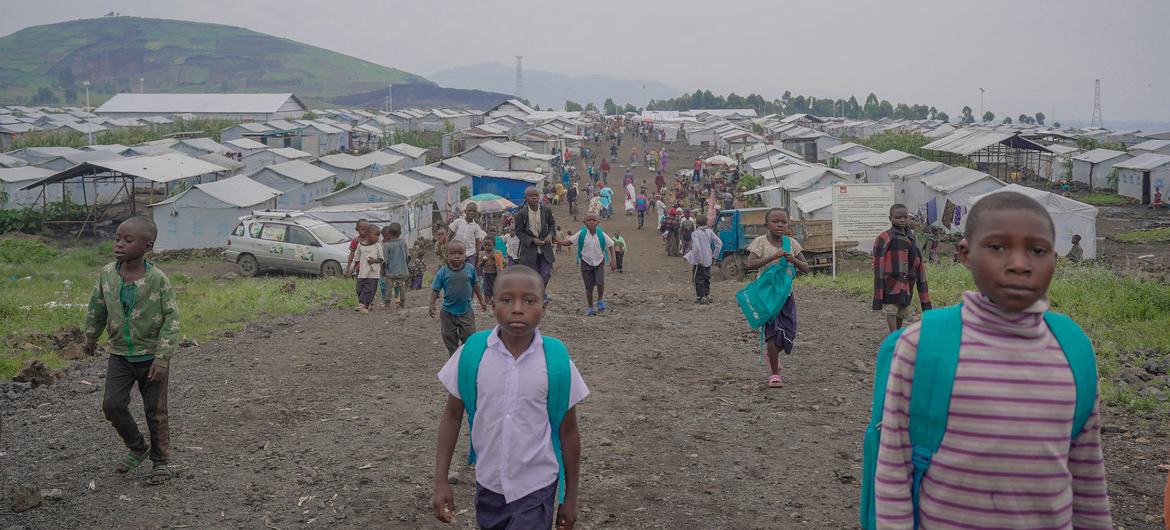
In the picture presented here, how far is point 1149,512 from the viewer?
16.6 feet

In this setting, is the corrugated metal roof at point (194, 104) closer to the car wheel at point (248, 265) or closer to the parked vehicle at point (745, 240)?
the car wheel at point (248, 265)

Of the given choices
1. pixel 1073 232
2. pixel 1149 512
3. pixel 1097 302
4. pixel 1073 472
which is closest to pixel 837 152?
pixel 1073 232

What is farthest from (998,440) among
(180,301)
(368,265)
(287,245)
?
(287,245)

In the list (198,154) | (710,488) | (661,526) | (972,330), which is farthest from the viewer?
(198,154)

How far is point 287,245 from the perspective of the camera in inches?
801

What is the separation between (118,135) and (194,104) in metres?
36.3

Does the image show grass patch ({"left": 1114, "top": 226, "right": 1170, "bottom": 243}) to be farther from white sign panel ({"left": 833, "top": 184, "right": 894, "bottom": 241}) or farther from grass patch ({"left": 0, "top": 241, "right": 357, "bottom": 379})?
grass patch ({"left": 0, "top": 241, "right": 357, "bottom": 379})

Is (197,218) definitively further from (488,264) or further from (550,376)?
(550,376)

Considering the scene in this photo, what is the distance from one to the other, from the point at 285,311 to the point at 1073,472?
1189cm

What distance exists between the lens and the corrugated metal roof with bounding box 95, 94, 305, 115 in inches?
3319

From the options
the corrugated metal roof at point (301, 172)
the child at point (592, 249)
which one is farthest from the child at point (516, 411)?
the corrugated metal roof at point (301, 172)

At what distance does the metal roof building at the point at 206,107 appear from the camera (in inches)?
3278

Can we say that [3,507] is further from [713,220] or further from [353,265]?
[713,220]

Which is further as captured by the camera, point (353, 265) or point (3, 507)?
point (353, 265)
